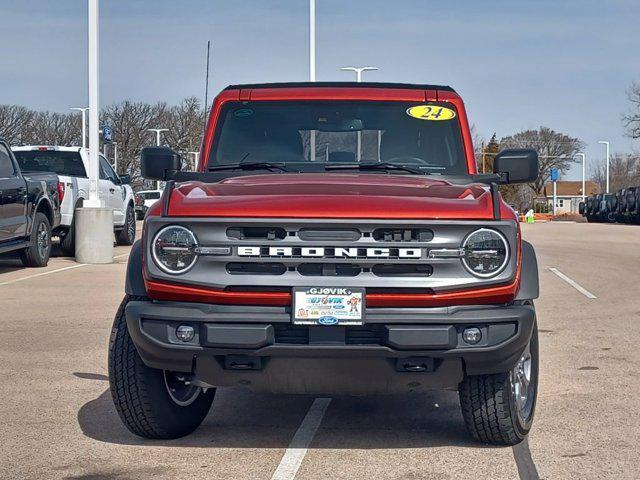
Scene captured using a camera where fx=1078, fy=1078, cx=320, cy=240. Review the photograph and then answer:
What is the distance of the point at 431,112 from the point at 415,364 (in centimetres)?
226

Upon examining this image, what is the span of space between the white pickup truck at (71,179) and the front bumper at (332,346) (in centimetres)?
1330

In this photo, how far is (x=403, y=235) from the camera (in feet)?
15.9

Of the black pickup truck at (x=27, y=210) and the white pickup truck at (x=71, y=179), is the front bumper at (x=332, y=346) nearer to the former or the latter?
the black pickup truck at (x=27, y=210)

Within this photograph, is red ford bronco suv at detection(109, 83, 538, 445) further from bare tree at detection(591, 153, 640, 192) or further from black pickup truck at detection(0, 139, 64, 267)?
bare tree at detection(591, 153, 640, 192)

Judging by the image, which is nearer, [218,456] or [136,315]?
[136,315]

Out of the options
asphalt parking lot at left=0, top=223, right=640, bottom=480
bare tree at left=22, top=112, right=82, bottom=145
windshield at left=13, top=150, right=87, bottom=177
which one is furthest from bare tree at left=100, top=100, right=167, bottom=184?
asphalt parking lot at left=0, top=223, right=640, bottom=480

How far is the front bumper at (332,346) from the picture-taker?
185 inches

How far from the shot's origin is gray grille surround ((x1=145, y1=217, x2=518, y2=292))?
4754 mm

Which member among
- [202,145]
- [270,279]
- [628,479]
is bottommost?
[628,479]

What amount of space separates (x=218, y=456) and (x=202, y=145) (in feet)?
6.97

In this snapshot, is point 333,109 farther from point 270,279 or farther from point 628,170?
point 628,170

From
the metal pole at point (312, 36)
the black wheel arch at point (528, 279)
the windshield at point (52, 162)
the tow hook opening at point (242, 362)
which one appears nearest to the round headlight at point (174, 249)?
the tow hook opening at point (242, 362)

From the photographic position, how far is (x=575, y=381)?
24.0 ft

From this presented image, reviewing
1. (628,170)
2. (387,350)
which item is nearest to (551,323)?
(387,350)
